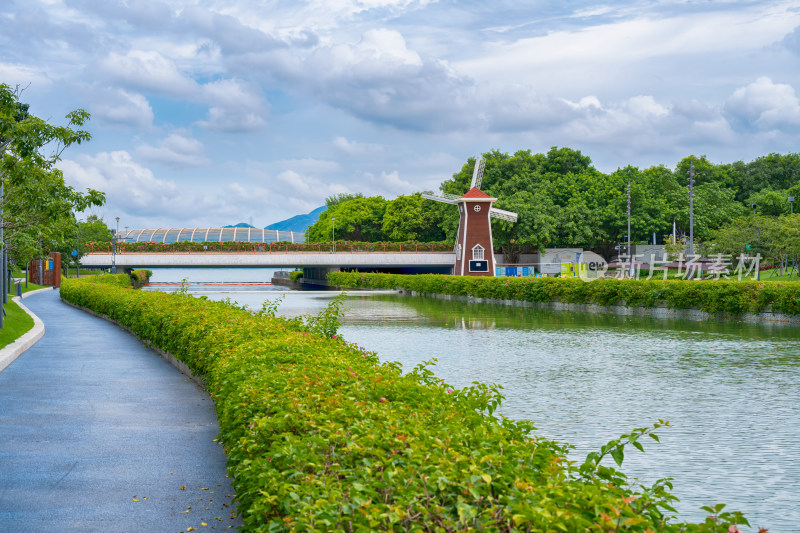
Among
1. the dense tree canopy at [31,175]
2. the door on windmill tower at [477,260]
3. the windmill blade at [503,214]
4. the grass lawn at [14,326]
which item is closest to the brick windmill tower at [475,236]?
the door on windmill tower at [477,260]

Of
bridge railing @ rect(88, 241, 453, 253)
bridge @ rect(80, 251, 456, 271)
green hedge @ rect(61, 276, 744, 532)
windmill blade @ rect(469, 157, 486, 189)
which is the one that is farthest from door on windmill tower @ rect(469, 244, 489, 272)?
green hedge @ rect(61, 276, 744, 532)

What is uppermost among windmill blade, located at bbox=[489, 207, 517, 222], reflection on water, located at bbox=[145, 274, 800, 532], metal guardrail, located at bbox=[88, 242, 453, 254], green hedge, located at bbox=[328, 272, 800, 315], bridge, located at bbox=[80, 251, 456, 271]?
windmill blade, located at bbox=[489, 207, 517, 222]

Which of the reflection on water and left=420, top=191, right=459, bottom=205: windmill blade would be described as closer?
the reflection on water

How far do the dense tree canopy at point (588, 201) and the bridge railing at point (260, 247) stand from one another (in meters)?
4.09

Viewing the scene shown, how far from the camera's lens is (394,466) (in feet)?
13.9

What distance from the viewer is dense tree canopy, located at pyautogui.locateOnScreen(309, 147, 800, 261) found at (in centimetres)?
7781

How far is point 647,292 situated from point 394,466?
3056 cm

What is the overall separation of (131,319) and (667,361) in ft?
48.2

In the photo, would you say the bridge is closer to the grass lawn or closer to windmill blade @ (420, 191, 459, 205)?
windmill blade @ (420, 191, 459, 205)

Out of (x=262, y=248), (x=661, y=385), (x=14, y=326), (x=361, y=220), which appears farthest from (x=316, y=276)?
(x=661, y=385)

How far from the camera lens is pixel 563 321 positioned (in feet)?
97.9

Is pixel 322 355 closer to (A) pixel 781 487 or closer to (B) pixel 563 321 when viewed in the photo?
(A) pixel 781 487

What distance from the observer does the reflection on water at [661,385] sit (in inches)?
336

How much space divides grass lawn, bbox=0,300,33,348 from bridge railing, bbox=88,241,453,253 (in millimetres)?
47246
